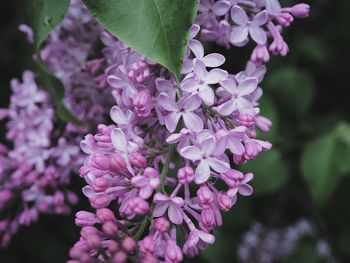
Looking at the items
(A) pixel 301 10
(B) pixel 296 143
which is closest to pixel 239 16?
(A) pixel 301 10

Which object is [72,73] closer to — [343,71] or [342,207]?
[342,207]

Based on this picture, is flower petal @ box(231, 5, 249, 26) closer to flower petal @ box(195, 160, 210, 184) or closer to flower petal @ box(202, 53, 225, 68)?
flower petal @ box(202, 53, 225, 68)

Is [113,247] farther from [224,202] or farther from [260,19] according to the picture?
[260,19]

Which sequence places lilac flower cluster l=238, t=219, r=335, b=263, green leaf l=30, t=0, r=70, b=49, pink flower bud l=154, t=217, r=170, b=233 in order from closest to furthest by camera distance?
pink flower bud l=154, t=217, r=170, b=233
green leaf l=30, t=0, r=70, b=49
lilac flower cluster l=238, t=219, r=335, b=263

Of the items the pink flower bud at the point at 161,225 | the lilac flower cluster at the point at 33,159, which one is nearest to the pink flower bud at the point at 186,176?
the pink flower bud at the point at 161,225

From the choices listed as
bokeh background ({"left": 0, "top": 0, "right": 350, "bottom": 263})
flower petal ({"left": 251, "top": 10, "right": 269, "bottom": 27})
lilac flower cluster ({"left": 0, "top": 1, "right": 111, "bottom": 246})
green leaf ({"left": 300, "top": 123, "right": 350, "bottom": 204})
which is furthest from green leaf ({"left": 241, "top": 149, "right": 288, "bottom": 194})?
flower petal ({"left": 251, "top": 10, "right": 269, "bottom": 27})

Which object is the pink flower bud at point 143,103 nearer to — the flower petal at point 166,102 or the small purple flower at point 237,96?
the flower petal at point 166,102

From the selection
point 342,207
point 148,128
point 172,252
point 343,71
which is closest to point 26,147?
point 148,128
